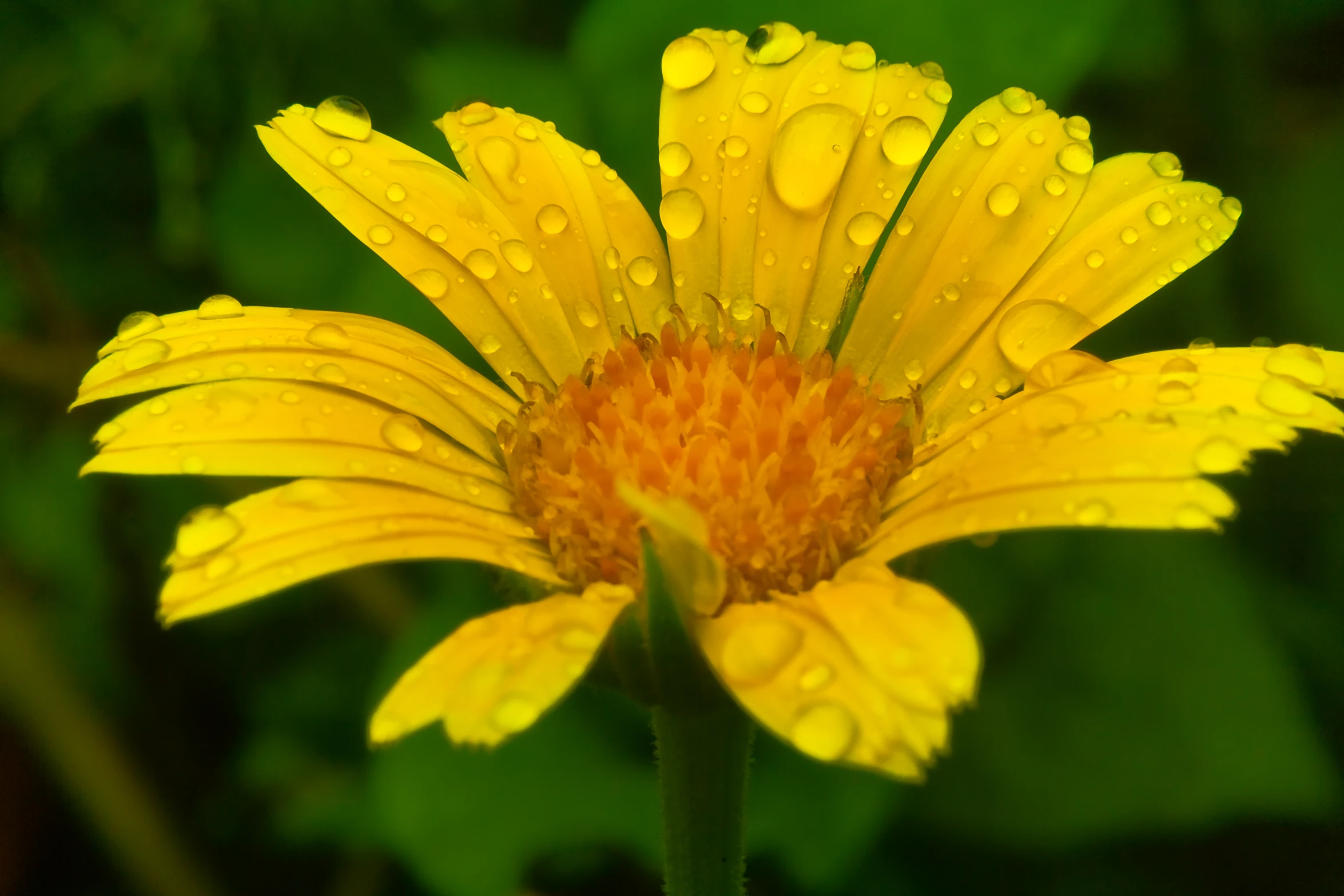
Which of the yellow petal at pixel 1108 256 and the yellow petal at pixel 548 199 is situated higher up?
the yellow petal at pixel 548 199

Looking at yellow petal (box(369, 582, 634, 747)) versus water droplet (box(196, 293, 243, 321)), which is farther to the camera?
water droplet (box(196, 293, 243, 321))

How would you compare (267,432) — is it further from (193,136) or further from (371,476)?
(193,136)

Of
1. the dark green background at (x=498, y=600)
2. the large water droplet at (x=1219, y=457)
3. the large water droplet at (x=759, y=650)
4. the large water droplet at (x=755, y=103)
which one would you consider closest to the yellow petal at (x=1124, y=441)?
the large water droplet at (x=1219, y=457)

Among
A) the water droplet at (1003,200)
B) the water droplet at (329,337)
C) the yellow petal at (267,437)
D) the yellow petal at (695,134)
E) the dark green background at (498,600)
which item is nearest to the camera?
the yellow petal at (267,437)

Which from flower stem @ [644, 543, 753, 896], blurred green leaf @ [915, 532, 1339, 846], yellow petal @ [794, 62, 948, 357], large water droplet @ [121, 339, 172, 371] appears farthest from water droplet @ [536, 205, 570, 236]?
blurred green leaf @ [915, 532, 1339, 846]

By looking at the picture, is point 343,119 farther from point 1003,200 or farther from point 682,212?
point 1003,200

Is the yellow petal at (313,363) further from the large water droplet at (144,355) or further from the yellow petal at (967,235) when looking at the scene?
the yellow petal at (967,235)

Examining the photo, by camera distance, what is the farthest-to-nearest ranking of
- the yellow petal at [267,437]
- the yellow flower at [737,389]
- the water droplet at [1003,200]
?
1. the water droplet at [1003,200]
2. the yellow petal at [267,437]
3. the yellow flower at [737,389]

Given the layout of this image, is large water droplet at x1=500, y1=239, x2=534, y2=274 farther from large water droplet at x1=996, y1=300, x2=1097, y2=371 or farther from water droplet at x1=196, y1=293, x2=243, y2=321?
large water droplet at x1=996, y1=300, x2=1097, y2=371
